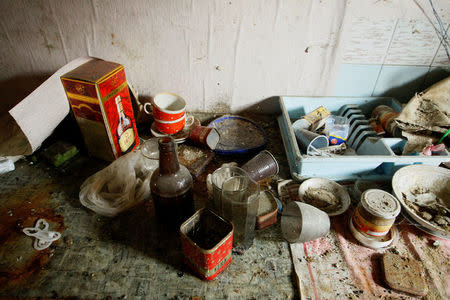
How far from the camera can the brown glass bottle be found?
79 cm

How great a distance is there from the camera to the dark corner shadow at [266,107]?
1435mm

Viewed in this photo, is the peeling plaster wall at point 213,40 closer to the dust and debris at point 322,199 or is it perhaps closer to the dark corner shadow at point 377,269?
the dust and debris at point 322,199

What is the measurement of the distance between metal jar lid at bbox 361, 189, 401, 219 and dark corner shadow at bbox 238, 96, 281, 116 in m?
0.70

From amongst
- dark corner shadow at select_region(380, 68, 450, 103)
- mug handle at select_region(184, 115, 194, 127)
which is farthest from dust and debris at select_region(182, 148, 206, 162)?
dark corner shadow at select_region(380, 68, 450, 103)

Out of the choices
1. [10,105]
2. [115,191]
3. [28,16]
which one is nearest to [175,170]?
[115,191]

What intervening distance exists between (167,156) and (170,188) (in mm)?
107

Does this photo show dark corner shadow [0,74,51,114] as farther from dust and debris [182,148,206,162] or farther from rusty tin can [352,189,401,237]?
rusty tin can [352,189,401,237]

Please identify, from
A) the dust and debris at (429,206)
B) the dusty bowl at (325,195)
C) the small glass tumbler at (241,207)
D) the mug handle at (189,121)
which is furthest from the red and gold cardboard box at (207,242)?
the dust and debris at (429,206)

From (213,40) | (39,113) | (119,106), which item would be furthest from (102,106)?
(213,40)

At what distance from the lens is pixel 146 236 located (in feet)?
2.98

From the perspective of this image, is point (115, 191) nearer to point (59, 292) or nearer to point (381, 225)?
point (59, 292)

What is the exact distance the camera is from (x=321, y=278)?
0.82 metres

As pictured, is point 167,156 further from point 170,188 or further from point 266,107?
point 266,107

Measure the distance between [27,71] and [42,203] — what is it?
27.5 inches
